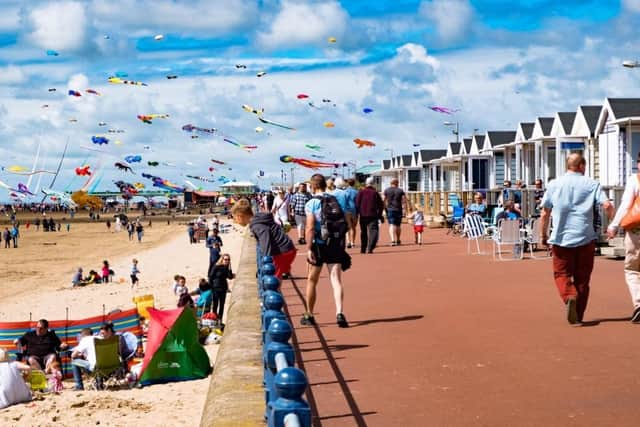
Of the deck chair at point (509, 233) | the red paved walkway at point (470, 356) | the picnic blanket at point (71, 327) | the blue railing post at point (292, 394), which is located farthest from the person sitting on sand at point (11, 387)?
the blue railing post at point (292, 394)

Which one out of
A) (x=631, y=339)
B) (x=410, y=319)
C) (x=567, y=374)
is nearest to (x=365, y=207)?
(x=410, y=319)

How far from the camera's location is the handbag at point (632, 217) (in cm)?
898

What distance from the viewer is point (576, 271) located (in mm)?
9164

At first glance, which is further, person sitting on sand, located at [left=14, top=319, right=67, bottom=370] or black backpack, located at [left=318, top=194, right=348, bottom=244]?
person sitting on sand, located at [left=14, top=319, right=67, bottom=370]

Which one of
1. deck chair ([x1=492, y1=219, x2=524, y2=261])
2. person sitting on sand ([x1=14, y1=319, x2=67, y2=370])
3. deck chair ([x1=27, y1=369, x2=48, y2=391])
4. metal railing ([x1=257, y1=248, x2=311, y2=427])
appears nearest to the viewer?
metal railing ([x1=257, y1=248, x2=311, y2=427])

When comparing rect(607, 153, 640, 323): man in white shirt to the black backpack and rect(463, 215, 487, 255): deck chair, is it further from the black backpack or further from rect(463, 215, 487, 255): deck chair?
rect(463, 215, 487, 255): deck chair

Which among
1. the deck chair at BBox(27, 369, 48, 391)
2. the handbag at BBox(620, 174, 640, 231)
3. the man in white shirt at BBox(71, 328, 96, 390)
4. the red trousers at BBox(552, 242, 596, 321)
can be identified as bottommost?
the deck chair at BBox(27, 369, 48, 391)

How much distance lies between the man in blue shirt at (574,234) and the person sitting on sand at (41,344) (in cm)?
957

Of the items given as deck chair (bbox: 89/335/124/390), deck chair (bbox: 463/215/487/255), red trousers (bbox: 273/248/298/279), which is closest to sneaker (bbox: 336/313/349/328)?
red trousers (bbox: 273/248/298/279)

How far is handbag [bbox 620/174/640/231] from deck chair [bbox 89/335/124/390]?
8603 mm

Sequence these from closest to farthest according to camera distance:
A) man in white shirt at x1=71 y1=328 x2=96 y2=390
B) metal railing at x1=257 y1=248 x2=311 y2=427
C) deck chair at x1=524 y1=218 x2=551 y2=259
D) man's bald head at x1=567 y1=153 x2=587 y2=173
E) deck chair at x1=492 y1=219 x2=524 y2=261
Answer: metal railing at x1=257 y1=248 x2=311 y2=427
man's bald head at x1=567 y1=153 x2=587 y2=173
man in white shirt at x1=71 y1=328 x2=96 y2=390
deck chair at x1=492 y1=219 x2=524 y2=261
deck chair at x1=524 y1=218 x2=551 y2=259

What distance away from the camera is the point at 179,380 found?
1328cm

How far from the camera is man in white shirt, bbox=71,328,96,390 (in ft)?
46.8

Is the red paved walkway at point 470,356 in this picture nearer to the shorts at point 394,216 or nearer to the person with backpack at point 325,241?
the person with backpack at point 325,241
